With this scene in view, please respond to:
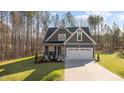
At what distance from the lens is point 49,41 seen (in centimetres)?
2219

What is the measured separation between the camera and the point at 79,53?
2120 centimetres

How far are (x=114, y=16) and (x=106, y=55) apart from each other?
2.79 meters

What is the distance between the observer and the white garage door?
2102cm

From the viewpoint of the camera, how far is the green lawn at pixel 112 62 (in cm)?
1678

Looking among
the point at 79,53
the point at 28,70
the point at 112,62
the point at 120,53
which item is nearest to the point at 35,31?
the point at 79,53

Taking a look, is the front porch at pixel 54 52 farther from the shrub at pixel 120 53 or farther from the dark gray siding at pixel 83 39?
the shrub at pixel 120 53

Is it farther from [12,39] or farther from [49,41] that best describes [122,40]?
[12,39]

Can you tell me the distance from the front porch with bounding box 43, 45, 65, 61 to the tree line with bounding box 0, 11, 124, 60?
2.21ft

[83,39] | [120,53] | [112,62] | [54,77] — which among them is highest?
[83,39]

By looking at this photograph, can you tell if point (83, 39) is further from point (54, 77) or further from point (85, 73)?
point (54, 77)

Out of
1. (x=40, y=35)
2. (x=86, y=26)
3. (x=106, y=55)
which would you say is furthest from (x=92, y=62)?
(x=40, y=35)

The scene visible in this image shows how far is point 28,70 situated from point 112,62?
19.4ft

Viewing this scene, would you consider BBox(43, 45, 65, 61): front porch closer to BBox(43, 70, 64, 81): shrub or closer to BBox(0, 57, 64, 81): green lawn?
BBox(0, 57, 64, 81): green lawn
